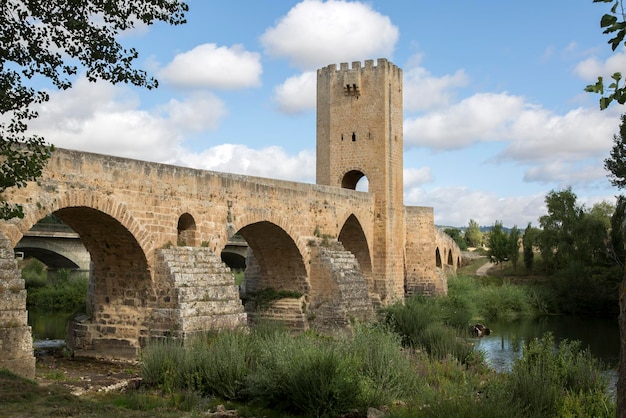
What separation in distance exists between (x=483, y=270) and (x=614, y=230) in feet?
48.6

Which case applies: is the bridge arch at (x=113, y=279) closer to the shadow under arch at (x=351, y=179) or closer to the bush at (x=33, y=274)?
the shadow under arch at (x=351, y=179)

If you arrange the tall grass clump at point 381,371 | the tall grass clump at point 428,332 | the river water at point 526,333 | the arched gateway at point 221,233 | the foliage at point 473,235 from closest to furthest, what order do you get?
the tall grass clump at point 381,371, the arched gateway at point 221,233, the tall grass clump at point 428,332, the river water at point 526,333, the foliage at point 473,235

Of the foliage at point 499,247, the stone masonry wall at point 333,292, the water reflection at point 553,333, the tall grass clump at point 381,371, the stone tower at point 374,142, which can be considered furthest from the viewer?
the foliage at point 499,247

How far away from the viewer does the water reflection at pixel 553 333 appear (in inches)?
661

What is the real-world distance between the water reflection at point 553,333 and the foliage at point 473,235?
54692 millimetres

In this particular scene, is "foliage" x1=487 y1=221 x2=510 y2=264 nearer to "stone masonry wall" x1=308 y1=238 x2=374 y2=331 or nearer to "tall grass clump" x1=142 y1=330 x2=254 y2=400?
"stone masonry wall" x1=308 y1=238 x2=374 y2=331

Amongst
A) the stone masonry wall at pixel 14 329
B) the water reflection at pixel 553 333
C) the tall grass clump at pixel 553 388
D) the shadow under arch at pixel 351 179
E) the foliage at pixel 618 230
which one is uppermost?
the shadow under arch at pixel 351 179

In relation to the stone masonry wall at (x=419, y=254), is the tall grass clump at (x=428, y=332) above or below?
below

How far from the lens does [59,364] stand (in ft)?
39.6

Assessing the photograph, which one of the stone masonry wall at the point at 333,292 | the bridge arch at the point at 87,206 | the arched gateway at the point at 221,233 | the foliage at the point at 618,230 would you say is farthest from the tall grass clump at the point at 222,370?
the foliage at the point at 618,230

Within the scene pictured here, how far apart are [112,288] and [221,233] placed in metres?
2.74

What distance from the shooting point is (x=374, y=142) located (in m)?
23.5

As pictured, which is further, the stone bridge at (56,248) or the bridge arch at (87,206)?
the stone bridge at (56,248)

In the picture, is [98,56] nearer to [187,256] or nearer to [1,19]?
[1,19]
